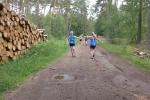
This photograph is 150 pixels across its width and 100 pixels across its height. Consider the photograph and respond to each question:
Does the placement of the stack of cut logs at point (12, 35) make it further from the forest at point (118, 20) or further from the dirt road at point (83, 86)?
the forest at point (118, 20)

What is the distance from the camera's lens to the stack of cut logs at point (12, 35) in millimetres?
16578

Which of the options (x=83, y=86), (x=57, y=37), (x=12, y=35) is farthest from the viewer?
(x=57, y=37)

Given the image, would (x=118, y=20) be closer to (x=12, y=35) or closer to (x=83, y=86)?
(x=12, y=35)

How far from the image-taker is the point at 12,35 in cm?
1802

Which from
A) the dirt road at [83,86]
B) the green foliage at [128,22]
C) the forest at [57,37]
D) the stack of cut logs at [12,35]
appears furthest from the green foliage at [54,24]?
the dirt road at [83,86]

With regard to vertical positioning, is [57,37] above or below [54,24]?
below

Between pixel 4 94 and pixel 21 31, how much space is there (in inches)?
401

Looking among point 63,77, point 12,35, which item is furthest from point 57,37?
point 63,77

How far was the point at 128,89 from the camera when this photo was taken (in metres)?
11.1

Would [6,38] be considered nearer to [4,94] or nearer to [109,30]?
[4,94]

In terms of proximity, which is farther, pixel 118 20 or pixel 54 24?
pixel 54 24

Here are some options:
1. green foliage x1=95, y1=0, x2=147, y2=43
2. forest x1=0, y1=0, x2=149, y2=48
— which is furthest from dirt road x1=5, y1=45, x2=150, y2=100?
green foliage x1=95, y1=0, x2=147, y2=43

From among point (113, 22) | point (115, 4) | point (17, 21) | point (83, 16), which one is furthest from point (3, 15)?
point (83, 16)

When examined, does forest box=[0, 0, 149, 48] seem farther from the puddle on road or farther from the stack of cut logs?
the puddle on road
